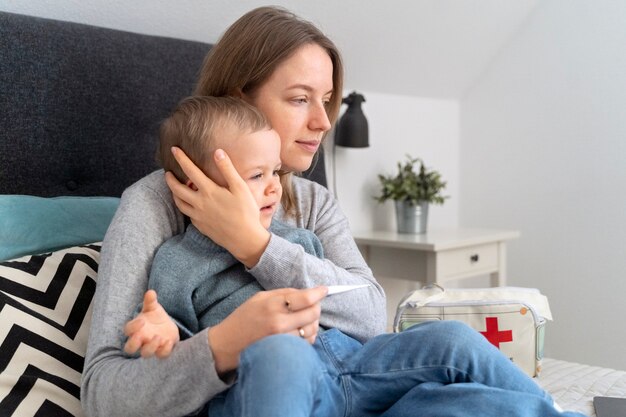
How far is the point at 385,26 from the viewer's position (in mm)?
2334

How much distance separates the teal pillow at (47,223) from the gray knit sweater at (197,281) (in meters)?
0.32

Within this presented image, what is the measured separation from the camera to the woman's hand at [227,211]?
37.8 inches

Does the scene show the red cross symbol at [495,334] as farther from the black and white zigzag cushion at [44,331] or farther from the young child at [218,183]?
the black and white zigzag cushion at [44,331]

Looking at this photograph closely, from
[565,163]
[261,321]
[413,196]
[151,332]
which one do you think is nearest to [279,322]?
[261,321]

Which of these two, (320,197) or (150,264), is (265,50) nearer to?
(320,197)

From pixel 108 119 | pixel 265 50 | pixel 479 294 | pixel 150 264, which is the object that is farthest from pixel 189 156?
pixel 479 294

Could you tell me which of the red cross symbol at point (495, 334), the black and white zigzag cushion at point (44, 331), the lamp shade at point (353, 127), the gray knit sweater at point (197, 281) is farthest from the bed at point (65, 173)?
the lamp shade at point (353, 127)

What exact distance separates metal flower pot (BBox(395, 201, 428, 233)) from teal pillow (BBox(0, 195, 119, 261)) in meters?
1.32

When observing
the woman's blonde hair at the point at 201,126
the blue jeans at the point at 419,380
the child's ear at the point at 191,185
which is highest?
the woman's blonde hair at the point at 201,126

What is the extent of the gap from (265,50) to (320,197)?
302 millimetres

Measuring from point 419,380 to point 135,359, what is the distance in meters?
0.41

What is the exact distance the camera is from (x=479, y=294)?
1.54 meters

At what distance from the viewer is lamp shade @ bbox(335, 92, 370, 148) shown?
2.27 m

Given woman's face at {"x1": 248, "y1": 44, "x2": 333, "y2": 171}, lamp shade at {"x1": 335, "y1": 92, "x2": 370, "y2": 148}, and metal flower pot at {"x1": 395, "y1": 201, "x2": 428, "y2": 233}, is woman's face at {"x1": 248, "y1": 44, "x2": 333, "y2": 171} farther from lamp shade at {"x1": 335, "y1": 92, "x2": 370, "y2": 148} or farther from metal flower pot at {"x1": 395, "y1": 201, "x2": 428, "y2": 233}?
metal flower pot at {"x1": 395, "y1": 201, "x2": 428, "y2": 233}
